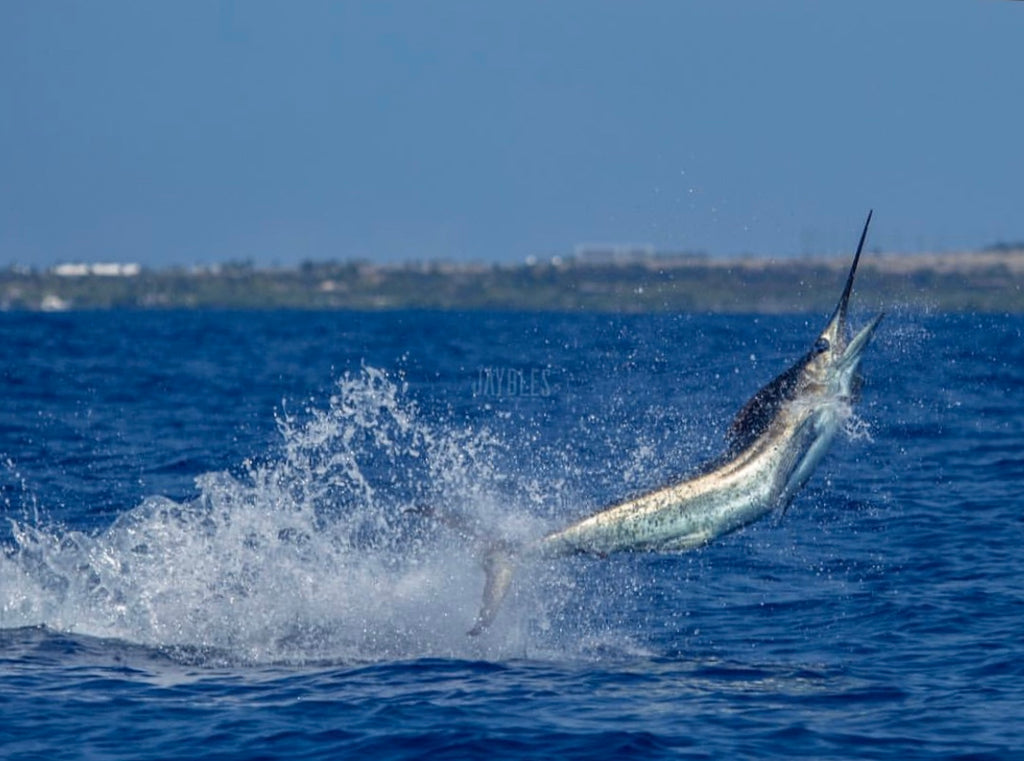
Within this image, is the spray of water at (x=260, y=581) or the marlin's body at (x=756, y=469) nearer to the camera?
the marlin's body at (x=756, y=469)

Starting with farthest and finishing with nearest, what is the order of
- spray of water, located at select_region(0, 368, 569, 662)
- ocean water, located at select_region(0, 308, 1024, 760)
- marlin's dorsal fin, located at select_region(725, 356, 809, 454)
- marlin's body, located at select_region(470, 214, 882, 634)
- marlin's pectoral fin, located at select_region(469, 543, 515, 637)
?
spray of water, located at select_region(0, 368, 569, 662)
marlin's pectoral fin, located at select_region(469, 543, 515, 637)
marlin's dorsal fin, located at select_region(725, 356, 809, 454)
marlin's body, located at select_region(470, 214, 882, 634)
ocean water, located at select_region(0, 308, 1024, 760)

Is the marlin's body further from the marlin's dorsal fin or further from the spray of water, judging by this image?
the spray of water

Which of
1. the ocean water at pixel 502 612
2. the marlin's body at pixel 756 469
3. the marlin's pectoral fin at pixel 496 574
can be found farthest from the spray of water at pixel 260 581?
the marlin's body at pixel 756 469

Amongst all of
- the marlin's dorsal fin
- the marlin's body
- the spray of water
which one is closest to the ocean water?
the spray of water

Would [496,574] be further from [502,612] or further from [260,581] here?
[260,581]

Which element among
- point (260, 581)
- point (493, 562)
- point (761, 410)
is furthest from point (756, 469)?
point (260, 581)

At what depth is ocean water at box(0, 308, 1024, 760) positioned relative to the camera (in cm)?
1188

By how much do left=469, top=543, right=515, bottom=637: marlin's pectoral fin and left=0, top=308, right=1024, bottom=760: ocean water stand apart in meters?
0.58

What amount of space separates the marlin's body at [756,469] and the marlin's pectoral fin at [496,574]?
17.4 inches

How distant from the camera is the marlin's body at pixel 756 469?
1245 cm

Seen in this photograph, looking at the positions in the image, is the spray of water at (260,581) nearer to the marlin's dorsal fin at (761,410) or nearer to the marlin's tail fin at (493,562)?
the marlin's tail fin at (493,562)

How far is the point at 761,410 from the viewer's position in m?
12.7

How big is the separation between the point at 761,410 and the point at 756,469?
48cm

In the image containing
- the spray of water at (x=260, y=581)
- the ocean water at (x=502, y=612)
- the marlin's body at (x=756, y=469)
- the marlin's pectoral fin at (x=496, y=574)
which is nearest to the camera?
the ocean water at (x=502, y=612)
